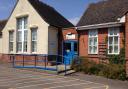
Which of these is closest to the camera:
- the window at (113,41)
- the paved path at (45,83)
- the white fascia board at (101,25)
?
the paved path at (45,83)

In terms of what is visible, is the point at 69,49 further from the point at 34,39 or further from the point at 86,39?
the point at 34,39

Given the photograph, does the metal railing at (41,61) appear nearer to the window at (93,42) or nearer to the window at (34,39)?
the window at (34,39)

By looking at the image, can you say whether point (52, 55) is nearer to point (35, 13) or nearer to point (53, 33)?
point (53, 33)

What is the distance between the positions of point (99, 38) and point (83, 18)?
140 inches

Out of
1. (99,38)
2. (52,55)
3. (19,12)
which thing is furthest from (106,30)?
(19,12)

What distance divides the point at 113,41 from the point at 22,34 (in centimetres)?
1109

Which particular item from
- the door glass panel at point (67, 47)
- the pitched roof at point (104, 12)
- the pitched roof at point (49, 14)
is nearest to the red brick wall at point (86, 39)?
the pitched roof at point (104, 12)

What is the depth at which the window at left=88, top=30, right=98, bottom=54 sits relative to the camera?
25203 millimetres

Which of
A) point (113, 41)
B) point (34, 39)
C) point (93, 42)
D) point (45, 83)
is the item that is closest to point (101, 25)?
point (113, 41)

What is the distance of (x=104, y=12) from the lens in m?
26.2

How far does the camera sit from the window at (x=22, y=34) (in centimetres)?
3098

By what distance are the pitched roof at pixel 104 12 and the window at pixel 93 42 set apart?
85 centimetres

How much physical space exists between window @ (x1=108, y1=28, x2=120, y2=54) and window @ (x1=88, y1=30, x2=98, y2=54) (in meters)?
1.42

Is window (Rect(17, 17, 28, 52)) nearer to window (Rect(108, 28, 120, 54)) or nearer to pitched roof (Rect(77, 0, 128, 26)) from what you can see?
pitched roof (Rect(77, 0, 128, 26))
